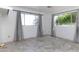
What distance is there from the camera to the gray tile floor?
1.10 m

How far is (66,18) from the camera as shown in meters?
1.24

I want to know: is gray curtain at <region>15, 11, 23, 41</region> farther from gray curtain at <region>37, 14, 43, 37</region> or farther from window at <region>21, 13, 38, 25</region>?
gray curtain at <region>37, 14, 43, 37</region>

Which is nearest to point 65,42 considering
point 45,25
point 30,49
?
point 45,25

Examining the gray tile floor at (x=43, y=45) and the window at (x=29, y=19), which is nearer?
the gray tile floor at (x=43, y=45)

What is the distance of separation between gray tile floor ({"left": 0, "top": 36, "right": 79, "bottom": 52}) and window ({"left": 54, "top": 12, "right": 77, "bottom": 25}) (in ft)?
0.79

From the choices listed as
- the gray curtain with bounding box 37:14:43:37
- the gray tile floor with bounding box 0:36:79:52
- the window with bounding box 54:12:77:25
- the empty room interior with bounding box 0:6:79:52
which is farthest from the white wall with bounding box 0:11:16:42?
the window with bounding box 54:12:77:25

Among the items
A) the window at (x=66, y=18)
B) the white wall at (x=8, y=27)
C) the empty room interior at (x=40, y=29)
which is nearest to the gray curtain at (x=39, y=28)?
the empty room interior at (x=40, y=29)

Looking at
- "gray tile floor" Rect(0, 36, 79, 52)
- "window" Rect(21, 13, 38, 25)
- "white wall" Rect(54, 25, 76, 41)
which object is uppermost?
"window" Rect(21, 13, 38, 25)

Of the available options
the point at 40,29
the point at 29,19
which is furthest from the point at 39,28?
the point at 29,19

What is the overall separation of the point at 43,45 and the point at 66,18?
0.47 meters

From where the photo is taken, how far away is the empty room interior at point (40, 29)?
3.66ft

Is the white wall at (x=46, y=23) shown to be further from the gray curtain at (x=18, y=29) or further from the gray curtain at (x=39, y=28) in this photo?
the gray curtain at (x=18, y=29)

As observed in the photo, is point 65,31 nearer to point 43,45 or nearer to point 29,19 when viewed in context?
point 43,45
